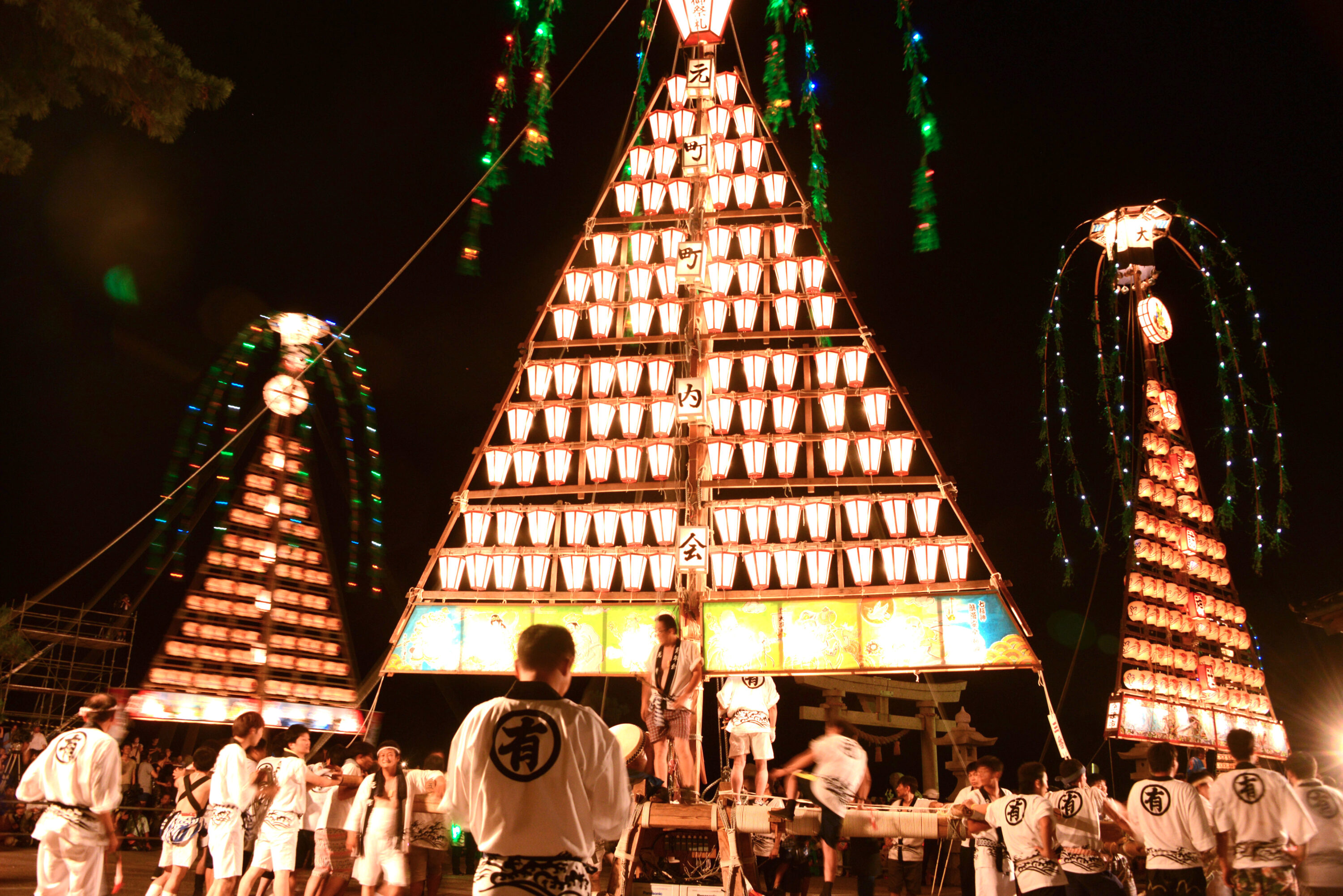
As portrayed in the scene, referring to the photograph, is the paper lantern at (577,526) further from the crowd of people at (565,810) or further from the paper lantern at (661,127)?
the paper lantern at (661,127)

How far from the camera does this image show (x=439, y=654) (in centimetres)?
1559

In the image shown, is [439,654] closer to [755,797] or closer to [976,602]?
[755,797]

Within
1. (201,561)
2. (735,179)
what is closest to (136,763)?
(201,561)

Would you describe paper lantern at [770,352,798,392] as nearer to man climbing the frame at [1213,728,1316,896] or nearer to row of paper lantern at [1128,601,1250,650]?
man climbing the frame at [1213,728,1316,896]

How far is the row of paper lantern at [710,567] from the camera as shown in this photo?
48.7 ft

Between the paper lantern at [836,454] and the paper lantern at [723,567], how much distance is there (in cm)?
218

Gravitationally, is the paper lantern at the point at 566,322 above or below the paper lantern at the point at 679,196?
below

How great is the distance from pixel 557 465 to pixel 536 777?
12460 millimetres

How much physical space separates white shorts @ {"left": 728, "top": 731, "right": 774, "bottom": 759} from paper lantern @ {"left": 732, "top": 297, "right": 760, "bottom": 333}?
719 centimetres

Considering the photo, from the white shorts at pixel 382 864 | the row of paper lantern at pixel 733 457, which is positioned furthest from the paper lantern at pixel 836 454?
the white shorts at pixel 382 864

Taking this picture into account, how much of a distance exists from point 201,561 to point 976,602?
23519 mm

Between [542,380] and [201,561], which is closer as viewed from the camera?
[542,380]

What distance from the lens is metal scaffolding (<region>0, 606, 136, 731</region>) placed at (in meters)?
23.3

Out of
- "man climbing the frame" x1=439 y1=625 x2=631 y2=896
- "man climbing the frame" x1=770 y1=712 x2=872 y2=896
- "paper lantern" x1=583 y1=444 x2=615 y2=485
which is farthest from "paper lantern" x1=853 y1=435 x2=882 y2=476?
"man climbing the frame" x1=439 y1=625 x2=631 y2=896
